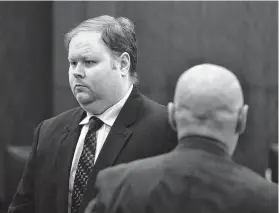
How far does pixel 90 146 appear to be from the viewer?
2.22 m

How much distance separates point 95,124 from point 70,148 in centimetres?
13

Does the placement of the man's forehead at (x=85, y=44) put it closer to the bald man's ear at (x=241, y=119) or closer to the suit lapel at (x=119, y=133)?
the suit lapel at (x=119, y=133)

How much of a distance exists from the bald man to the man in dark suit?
605 mm

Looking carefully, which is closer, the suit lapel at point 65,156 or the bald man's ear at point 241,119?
the bald man's ear at point 241,119

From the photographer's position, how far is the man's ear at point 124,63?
2.25 meters

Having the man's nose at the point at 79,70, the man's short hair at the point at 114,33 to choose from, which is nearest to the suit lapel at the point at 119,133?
the man's short hair at the point at 114,33

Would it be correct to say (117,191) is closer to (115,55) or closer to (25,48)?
(115,55)

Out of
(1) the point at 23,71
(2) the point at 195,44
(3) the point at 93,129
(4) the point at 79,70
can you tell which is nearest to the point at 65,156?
(3) the point at 93,129

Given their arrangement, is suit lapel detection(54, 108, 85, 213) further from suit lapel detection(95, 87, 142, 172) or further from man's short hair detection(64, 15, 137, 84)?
man's short hair detection(64, 15, 137, 84)

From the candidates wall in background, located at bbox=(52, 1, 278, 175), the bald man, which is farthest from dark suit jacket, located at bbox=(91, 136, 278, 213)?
wall in background, located at bbox=(52, 1, 278, 175)

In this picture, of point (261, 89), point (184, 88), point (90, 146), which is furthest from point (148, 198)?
point (261, 89)

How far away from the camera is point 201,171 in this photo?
1522mm

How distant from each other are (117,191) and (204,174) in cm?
22

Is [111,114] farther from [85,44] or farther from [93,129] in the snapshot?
[85,44]
